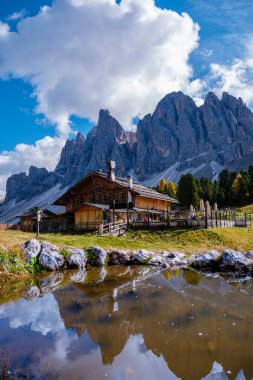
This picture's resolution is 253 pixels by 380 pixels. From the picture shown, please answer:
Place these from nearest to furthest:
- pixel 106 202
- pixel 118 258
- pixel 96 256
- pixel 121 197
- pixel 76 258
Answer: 1. pixel 76 258
2. pixel 96 256
3. pixel 118 258
4. pixel 121 197
5. pixel 106 202

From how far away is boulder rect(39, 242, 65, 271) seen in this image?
17094 mm

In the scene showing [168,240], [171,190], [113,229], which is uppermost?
[171,190]

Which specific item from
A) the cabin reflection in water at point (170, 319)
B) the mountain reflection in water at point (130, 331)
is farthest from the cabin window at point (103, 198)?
the mountain reflection in water at point (130, 331)

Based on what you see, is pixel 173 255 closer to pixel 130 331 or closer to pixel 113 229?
pixel 113 229

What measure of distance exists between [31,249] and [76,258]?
2.69 metres

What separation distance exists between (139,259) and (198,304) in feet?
29.0

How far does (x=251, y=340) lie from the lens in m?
7.65

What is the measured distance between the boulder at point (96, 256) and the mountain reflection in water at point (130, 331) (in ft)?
15.7

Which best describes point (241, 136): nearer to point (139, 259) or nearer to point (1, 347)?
point (139, 259)

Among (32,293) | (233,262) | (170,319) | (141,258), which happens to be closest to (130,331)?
(170,319)

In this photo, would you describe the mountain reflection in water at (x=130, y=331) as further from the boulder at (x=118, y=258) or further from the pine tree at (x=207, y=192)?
the pine tree at (x=207, y=192)

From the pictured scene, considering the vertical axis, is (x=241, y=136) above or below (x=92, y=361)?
above

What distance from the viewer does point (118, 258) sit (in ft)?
63.8

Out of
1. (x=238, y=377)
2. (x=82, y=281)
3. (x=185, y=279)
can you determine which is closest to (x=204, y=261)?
(x=185, y=279)
